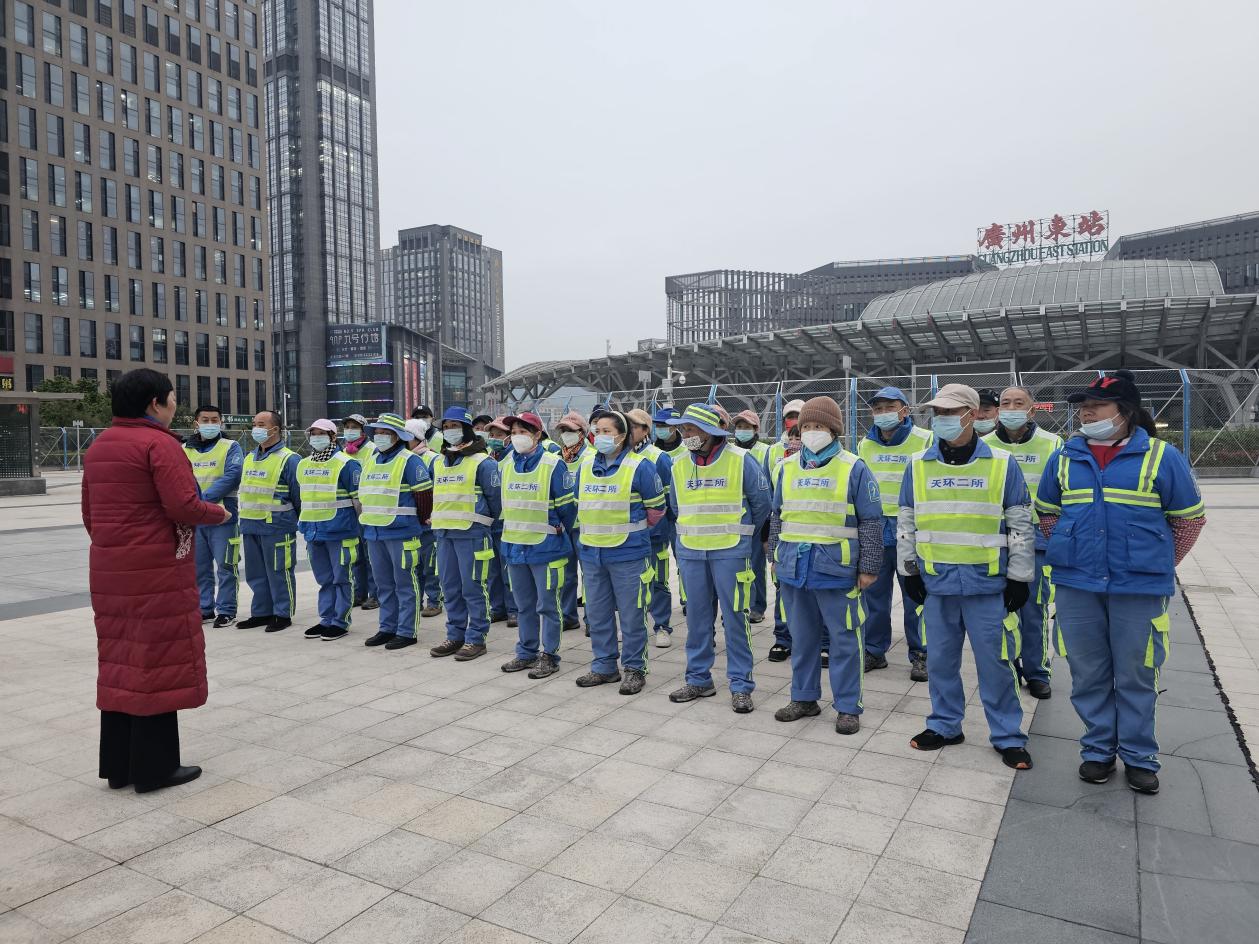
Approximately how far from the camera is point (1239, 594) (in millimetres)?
8391

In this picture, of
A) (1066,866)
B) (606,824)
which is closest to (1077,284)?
(1066,866)

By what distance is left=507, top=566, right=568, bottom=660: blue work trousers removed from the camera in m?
6.04

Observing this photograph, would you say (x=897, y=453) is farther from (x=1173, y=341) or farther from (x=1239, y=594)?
(x=1173, y=341)

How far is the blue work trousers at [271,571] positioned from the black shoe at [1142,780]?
21.6ft

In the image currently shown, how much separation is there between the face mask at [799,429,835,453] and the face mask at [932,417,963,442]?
25.3 inches

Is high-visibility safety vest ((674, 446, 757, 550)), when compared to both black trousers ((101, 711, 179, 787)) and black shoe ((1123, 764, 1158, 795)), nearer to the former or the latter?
black shoe ((1123, 764, 1158, 795))

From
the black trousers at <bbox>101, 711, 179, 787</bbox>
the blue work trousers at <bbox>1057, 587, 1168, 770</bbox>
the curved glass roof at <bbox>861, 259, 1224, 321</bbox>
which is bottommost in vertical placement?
the black trousers at <bbox>101, 711, 179, 787</bbox>

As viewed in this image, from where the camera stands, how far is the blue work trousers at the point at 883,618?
5.98m

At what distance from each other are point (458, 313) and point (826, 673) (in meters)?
184

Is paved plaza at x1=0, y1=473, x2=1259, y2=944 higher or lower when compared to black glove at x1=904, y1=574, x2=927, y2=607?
lower

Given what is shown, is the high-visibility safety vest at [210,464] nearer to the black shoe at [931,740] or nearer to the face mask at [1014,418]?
the black shoe at [931,740]

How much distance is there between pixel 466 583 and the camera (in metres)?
6.67

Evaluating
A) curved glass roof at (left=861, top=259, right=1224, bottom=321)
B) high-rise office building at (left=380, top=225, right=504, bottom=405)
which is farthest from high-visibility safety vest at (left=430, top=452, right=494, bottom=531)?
high-rise office building at (left=380, top=225, right=504, bottom=405)

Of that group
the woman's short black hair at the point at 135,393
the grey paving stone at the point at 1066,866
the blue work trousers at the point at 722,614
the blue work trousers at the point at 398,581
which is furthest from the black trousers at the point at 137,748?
the grey paving stone at the point at 1066,866
